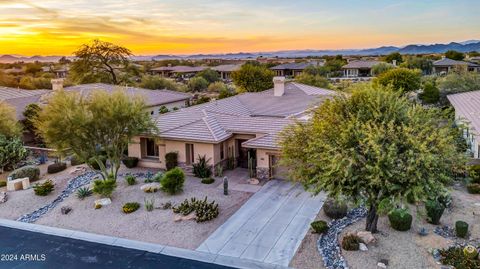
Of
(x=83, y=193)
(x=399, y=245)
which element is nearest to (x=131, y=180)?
(x=83, y=193)

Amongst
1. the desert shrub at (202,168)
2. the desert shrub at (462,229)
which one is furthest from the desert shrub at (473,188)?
the desert shrub at (202,168)

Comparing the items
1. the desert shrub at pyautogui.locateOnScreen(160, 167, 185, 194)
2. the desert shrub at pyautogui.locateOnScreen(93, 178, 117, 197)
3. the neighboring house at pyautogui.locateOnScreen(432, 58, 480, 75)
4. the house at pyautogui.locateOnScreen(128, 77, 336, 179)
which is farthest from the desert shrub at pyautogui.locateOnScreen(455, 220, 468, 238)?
the neighboring house at pyautogui.locateOnScreen(432, 58, 480, 75)

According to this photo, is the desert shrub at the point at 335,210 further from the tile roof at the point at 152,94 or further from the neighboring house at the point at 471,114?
the tile roof at the point at 152,94

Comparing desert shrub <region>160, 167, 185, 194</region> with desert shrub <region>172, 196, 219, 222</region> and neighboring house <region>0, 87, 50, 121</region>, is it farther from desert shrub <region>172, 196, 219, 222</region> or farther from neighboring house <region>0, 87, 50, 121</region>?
neighboring house <region>0, 87, 50, 121</region>

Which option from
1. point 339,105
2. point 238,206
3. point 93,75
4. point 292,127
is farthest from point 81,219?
point 93,75

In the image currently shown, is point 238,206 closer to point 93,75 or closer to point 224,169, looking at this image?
point 224,169

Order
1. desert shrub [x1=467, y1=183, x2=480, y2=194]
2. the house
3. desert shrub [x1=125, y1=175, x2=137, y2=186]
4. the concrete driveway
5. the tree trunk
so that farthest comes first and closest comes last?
1. the house
2. desert shrub [x1=125, y1=175, x2=137, y2=186]
3. desert shrub [x1=467, y1=183, x2=480, y2=194]
4. the tree trunk
5. the concrete driveway
